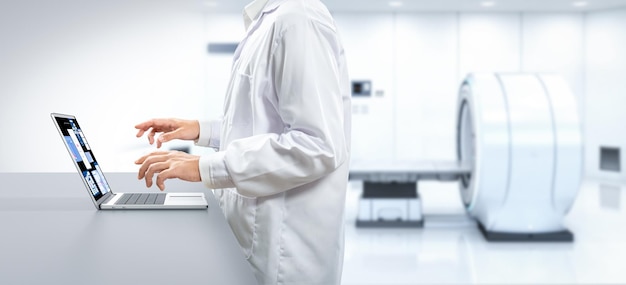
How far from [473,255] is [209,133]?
378 cm

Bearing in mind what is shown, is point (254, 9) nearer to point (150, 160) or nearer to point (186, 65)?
point (150, 160)

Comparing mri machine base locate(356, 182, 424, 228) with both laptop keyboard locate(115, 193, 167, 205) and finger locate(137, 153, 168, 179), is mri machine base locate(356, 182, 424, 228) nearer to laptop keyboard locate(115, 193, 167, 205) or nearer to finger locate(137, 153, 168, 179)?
laptop keyboard locate(115, 193, 167, 205)

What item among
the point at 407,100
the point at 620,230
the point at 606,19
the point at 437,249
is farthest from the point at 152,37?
the point at 606,19

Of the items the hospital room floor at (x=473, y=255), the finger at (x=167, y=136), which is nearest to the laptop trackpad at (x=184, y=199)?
the finger at (x=167, y=136)

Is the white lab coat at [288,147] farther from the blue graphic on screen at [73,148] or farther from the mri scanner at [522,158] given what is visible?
the mri scanner at [522,158]

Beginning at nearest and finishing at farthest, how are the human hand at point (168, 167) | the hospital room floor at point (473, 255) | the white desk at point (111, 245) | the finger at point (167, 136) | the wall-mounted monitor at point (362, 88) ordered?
the white desk at point (111, 245)
the human hand at point (168, 167)
the finger at point (167, 136)
the hospital room floor at point (473, 255)
the wall-mounted monitor at point (362, 88)

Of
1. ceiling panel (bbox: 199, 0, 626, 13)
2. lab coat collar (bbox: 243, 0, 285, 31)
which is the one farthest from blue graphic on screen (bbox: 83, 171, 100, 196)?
ceiling panel (bbox: 199, 0, 626, 13)

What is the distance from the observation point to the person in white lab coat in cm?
153

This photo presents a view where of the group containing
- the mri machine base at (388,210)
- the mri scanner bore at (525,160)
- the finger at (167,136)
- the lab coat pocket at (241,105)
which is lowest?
the mri machine base at (388,210)

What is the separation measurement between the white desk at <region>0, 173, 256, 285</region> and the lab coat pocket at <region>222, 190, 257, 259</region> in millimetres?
55

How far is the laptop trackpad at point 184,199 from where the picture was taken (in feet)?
6.00

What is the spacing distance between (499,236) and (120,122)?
12.6 ft

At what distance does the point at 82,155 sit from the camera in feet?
6.43

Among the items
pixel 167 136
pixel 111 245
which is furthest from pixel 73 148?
pixel 111 245
